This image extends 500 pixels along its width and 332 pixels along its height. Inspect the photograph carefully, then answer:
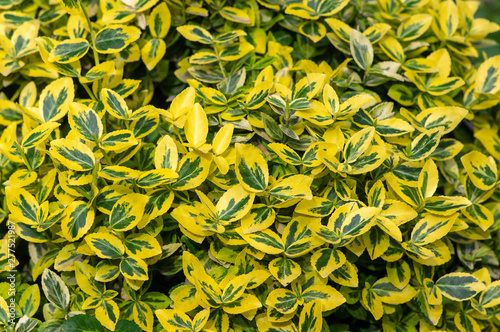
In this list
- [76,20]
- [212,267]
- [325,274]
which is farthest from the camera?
[76,20]

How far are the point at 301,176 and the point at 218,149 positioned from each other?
19 cm

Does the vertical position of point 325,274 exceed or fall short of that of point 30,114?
it falls short

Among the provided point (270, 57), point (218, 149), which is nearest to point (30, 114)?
point (218, 149)

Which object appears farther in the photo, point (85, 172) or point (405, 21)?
point (405, 21)

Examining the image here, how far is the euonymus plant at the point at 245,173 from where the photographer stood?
103 cm

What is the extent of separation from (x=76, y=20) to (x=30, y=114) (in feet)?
1.01

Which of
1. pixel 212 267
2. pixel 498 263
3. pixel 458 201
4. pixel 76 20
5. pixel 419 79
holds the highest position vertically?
pixel 76 20

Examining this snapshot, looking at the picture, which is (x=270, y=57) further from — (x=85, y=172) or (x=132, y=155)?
(x=85, y=172)

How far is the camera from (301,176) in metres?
1.03

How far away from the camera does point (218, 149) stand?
1051 millimetres

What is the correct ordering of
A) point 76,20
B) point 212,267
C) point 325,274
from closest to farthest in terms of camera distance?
point 325,274
point 212,267
point 76,20

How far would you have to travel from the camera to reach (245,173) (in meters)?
1.02

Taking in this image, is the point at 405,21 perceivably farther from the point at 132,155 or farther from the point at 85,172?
the point at 85,172

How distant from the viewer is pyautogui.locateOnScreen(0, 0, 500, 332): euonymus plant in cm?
103
